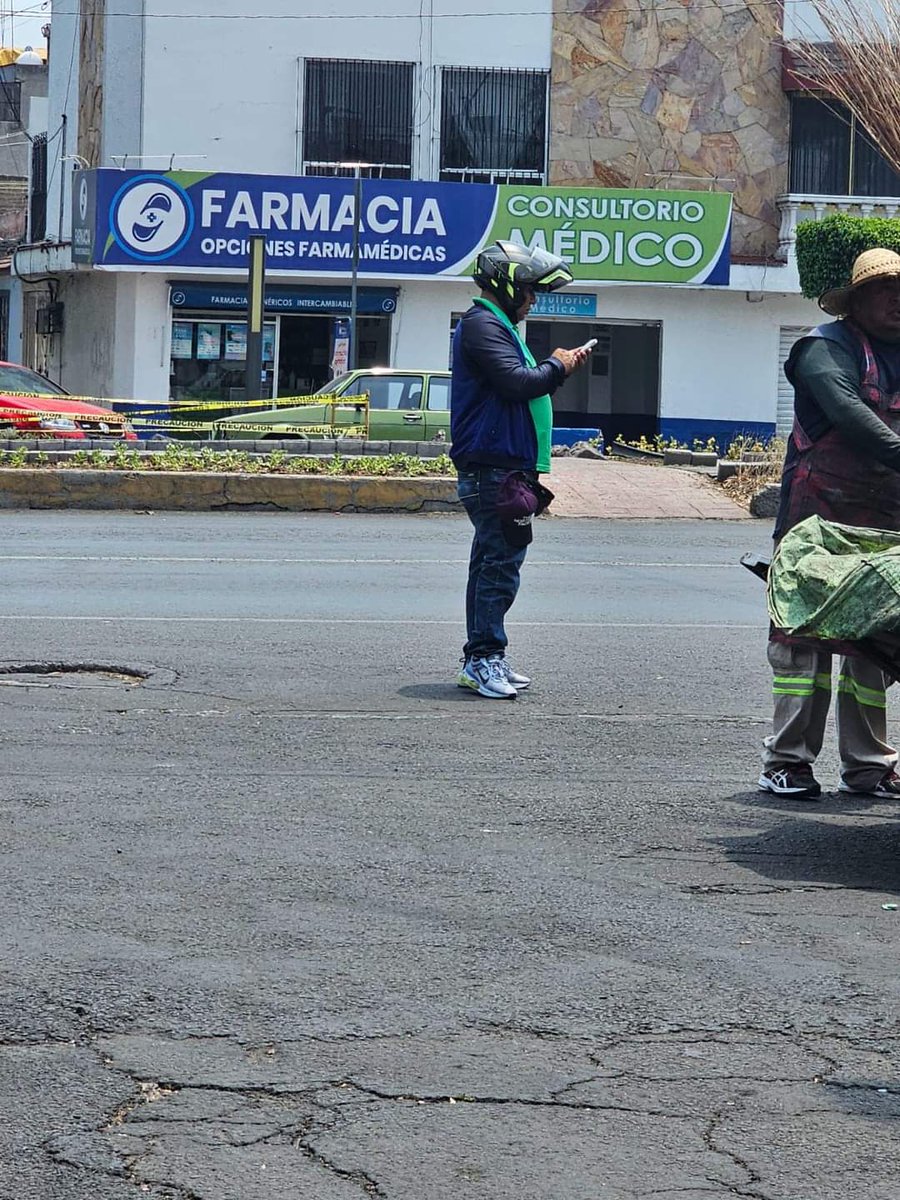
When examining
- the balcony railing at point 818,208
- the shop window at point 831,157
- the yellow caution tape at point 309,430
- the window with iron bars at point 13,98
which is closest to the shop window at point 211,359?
the yellow caution tape at point 309,430

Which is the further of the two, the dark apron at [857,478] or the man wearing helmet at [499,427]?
the man wearing helmet at [499,427]

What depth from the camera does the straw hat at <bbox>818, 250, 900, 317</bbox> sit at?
621 cm

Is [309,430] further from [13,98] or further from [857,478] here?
[13,98]

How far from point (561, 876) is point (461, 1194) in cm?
215

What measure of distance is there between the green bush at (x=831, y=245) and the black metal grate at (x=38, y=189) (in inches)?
588

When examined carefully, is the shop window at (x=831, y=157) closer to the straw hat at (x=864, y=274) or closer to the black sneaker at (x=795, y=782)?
the straw hat at (x=864, y=274)

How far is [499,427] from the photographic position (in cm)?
827

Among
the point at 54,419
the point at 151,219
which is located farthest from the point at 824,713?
the point at 151,219

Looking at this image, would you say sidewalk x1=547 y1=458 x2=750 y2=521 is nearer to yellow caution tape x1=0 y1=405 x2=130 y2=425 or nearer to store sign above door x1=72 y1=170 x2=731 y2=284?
yellow caution tape x1=0 y1=405 x2=130 y2=425

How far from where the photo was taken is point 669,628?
10773mm

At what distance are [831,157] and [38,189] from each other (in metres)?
15.1

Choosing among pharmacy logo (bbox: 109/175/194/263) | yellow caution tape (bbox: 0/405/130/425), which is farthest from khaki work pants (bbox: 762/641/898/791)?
pharmacy logo (bbox: 109/175/194/263)

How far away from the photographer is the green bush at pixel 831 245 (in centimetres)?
2766

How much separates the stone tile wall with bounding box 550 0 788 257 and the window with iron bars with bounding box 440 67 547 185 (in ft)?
0.94
